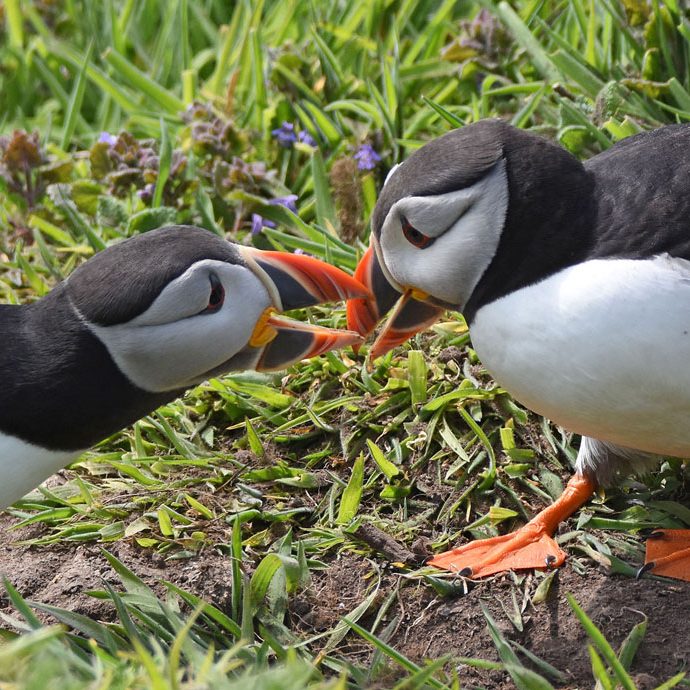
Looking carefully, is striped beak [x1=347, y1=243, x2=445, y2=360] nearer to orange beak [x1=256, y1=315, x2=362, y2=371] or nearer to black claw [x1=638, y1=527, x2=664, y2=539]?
orange beak [x1=256, y1=315, x2=362, y2=371]

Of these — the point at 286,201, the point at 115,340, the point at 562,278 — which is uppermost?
the point at 562,278

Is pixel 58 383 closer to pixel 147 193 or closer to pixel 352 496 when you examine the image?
pixel 352 496

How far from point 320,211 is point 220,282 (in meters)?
1.70

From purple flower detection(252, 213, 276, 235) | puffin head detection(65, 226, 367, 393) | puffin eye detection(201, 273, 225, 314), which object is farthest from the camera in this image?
purple flower detection(252, 213, 276, 235)

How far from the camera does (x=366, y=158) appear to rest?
16.5 feet

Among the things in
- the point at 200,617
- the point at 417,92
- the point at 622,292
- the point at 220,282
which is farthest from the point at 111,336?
the point at 417,92

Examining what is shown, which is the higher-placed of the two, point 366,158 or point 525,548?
point 366,158

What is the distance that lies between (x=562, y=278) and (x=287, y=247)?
5.91 feet

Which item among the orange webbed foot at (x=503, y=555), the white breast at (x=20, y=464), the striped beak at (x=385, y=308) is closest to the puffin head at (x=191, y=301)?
the striped beak at (x=385, y=308)

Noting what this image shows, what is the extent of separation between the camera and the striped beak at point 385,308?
147 inches

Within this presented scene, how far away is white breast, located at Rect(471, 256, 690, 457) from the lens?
304 centimetres

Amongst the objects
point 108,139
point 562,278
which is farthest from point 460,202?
point 108,139

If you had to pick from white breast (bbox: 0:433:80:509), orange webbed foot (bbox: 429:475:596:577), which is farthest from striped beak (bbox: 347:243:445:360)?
white breast (bbox: 0:433:80:509)

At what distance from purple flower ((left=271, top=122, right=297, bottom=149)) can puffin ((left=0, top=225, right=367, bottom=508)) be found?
6.48 feet
